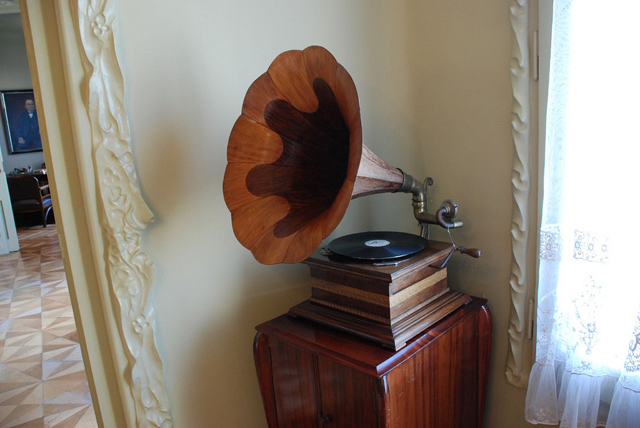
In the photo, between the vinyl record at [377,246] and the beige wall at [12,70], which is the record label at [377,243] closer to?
the vinyl record at [377,246]

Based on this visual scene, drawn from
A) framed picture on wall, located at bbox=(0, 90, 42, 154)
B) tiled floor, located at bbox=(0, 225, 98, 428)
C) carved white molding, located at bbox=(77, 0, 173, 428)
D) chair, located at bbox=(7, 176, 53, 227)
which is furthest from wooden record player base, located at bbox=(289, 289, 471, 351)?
framed picture on wall, located at bbox=(0, 90, 42, 154)

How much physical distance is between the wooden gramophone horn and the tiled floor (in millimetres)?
1579

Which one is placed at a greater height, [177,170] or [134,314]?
[177,170]

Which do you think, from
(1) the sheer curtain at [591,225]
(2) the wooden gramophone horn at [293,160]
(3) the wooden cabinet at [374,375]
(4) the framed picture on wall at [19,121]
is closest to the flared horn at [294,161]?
(2) the wooden gramophone horn at [293,160]

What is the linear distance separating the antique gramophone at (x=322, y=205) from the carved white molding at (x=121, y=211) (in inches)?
9.7

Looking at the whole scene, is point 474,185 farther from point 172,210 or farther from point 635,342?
point 172,210

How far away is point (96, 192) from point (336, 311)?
25.3 inches

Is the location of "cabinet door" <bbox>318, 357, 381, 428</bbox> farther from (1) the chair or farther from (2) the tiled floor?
(1) the chair

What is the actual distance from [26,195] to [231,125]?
611cm

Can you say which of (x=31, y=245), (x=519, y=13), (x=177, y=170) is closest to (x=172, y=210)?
(x=177, y=170)

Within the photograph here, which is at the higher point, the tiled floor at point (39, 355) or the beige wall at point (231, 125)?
the beige wall at point (231, 125)

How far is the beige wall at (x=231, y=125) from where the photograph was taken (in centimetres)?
109

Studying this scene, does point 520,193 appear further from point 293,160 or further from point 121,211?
point 121,211

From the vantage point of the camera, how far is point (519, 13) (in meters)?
1.04
